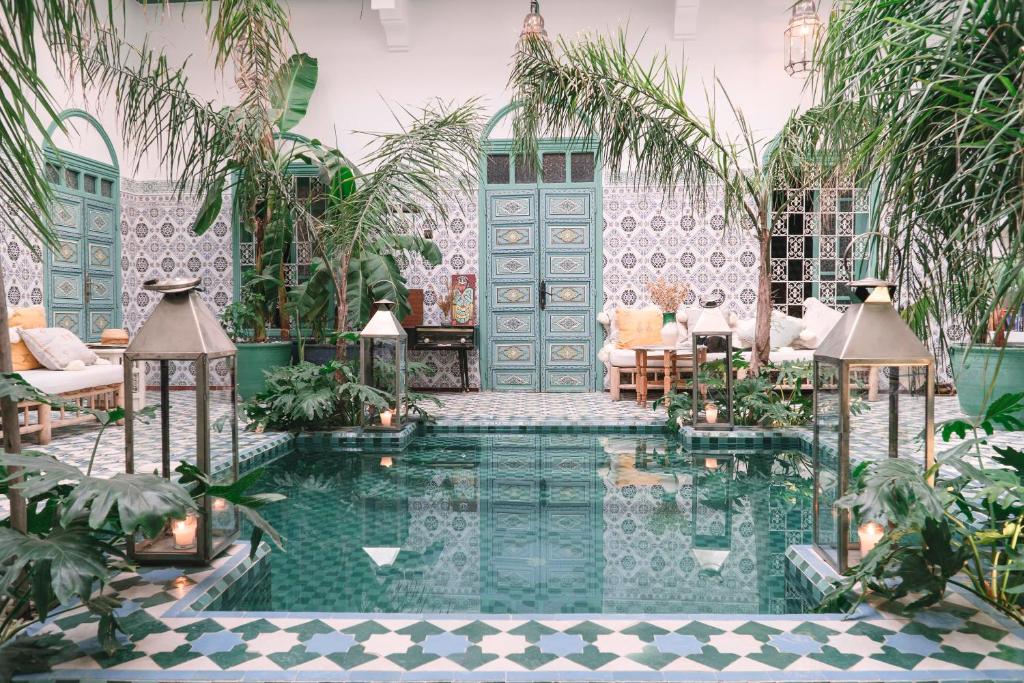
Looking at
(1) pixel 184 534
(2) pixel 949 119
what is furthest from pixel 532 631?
(2) pixel 949 119

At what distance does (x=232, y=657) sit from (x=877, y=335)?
96.4 inches

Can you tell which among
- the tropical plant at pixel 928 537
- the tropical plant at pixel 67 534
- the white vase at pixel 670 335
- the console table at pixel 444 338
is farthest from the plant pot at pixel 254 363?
the tropical plant at pixel 928 537

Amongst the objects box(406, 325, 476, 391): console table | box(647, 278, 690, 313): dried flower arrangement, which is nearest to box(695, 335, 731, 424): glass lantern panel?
box(647, 278, 690, 313): dried flower arrangement

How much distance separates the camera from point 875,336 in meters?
2.90

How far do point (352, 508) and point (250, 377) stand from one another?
5.16 meters

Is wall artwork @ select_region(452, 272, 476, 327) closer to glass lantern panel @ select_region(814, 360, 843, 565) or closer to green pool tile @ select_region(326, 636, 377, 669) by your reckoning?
glass lantern panel @ select_region(814, 360, 843, 565)

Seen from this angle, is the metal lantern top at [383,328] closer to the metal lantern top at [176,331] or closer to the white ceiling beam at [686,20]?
the metal lantern top at [176,331]

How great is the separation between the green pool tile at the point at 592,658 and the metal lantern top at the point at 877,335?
140 cm

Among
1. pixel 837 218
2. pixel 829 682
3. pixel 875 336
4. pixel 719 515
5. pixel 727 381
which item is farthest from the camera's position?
pixel 837 218

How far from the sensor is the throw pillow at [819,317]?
9.56 m

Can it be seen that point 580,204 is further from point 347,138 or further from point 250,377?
point 250,377

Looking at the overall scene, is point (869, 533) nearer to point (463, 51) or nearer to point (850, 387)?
point (850, 387)

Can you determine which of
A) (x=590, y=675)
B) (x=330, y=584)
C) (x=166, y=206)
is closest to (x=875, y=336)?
(x=590, y=675)

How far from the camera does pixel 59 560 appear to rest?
6.84 ft
